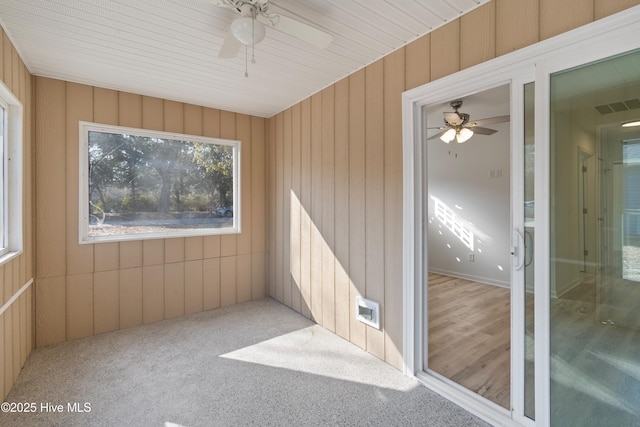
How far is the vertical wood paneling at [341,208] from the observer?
2.91 metres

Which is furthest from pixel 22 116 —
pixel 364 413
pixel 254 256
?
pixel 364 413

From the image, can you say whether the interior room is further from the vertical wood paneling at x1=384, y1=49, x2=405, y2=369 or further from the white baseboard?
the white baseboard

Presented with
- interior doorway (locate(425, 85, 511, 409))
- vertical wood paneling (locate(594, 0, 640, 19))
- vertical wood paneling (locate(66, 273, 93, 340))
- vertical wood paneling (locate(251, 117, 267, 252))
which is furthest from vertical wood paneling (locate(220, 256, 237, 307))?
vertical wood paneling (locate(594, 0, 640, 19))

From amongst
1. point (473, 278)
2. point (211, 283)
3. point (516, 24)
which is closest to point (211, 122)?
point (211, 283)

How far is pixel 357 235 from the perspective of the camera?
9.18 feet

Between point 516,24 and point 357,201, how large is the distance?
1624 millimetres

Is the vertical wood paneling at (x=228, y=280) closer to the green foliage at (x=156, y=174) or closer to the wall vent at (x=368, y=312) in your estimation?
the green foliage at (x=156, y=174)

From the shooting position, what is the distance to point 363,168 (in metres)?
2.72

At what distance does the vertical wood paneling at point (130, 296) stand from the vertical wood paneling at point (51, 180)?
1.70ft

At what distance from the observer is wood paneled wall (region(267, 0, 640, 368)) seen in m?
1.78

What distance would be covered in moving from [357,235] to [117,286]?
101 inches

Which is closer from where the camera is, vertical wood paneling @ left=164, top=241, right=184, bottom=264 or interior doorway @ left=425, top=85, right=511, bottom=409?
interior doorway @ left=425, top=85, right=511, bottom=409

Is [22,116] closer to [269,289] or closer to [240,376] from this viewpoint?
[240,376]

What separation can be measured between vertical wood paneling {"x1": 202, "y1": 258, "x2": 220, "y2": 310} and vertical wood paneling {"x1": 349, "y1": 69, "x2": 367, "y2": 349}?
73.1 inches
